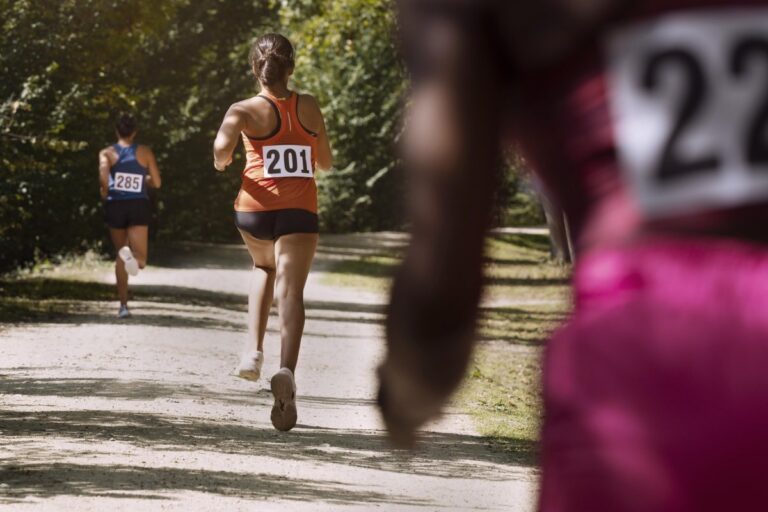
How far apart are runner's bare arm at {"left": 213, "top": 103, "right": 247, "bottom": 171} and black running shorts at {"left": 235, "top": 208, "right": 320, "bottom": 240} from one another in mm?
332

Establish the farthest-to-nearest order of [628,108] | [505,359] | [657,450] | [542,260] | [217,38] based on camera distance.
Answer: [542,260] → [217,38] → [505,359] → [628,108] → [657,450]

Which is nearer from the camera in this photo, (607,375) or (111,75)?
(607,375)

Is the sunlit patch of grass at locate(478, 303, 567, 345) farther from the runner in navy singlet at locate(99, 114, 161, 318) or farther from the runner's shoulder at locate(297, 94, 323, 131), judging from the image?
the runner's shoulder at locate(297, 94, 323, 131)

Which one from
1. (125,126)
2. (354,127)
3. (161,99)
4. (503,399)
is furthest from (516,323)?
(354,127)

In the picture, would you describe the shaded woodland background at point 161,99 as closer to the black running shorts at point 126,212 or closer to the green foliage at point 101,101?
the green foliage at point 101,101

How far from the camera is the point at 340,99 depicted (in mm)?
42969

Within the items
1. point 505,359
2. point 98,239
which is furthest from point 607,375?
point 98,239

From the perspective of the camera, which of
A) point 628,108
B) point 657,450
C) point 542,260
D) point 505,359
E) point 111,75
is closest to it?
point 657,450

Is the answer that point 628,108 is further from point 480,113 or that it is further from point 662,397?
point 662,397

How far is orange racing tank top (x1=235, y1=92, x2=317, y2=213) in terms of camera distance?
346 inches

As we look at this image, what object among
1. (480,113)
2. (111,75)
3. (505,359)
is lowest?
(505,359)

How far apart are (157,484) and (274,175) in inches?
88.0

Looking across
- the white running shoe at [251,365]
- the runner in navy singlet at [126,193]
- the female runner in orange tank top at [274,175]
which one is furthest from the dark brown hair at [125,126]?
the white running shoe at [251,365]

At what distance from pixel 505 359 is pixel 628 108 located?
1389 cm
